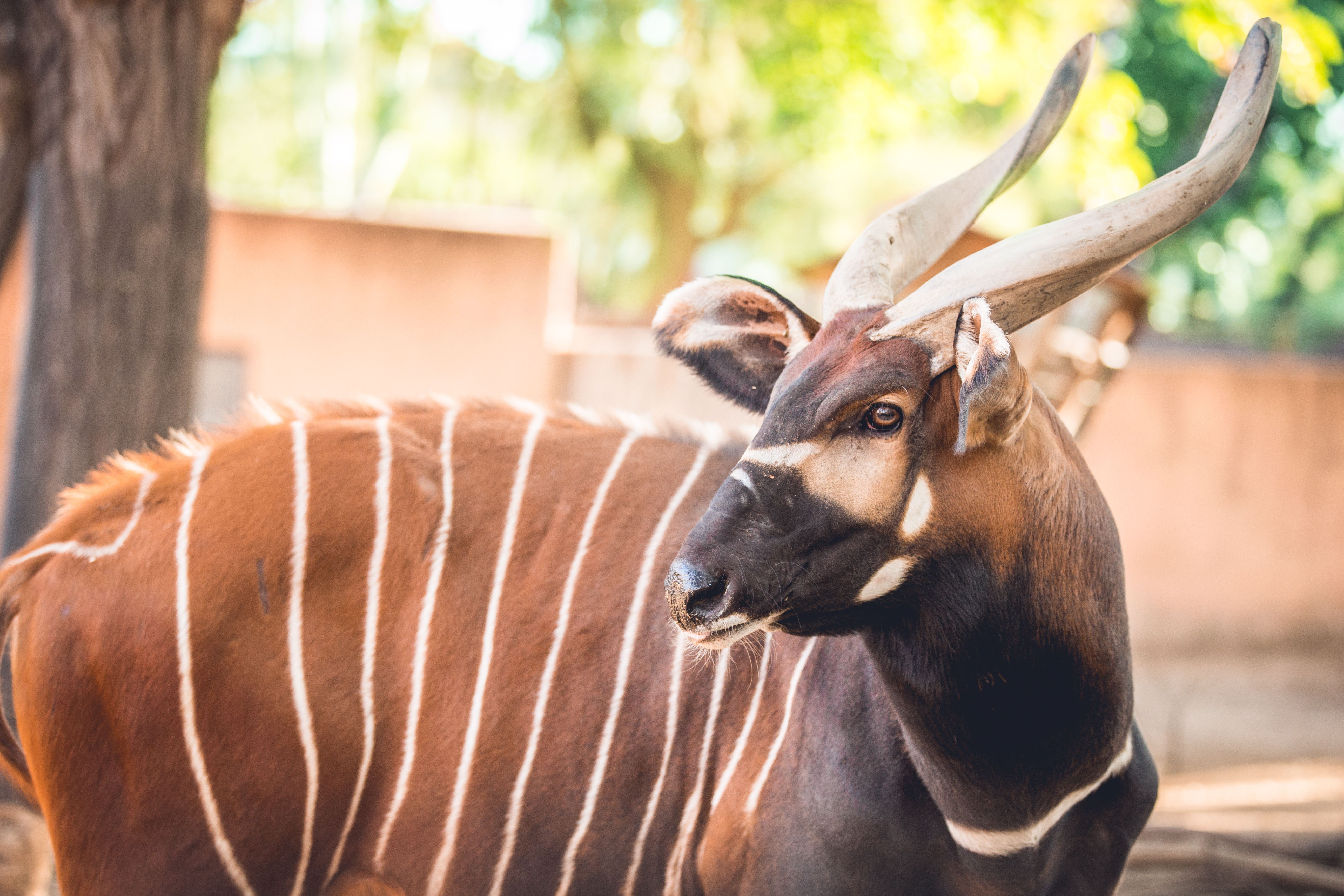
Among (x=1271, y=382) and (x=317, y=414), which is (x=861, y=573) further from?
(x=1271, y=382)

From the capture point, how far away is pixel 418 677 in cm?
242

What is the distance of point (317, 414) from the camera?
2672 millimetres

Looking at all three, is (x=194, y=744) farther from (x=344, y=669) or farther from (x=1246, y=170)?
(x=1246, y=170)

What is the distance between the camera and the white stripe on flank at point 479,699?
2.39 meters

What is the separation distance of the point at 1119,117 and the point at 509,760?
609cm

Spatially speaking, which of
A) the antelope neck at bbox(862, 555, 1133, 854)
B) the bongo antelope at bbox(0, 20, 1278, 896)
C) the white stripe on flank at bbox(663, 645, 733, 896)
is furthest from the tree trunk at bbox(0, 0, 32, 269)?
the antelope neck at bbox(862, 555, 1133, 854)

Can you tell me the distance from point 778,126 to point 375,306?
7188 mm

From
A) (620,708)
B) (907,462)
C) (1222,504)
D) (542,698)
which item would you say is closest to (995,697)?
(907,462)

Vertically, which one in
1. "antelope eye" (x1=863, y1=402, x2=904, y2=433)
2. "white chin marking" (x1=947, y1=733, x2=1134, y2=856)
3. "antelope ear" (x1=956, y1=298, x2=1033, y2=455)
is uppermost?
"antelope ear" (x1=956, y1=298, x2=1033, y2=455)

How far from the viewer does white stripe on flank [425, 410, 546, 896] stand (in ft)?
7.85

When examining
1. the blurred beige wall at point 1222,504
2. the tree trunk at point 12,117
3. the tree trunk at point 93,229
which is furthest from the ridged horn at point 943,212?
the blurred beige wall at point 1222,504

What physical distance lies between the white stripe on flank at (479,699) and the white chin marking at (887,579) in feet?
3.00

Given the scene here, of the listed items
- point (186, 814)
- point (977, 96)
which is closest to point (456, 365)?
point (977, 96)

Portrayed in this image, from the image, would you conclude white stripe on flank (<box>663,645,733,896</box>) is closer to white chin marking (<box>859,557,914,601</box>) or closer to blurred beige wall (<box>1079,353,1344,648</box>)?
white chin marking (<box>859,557,914,601</box>)
